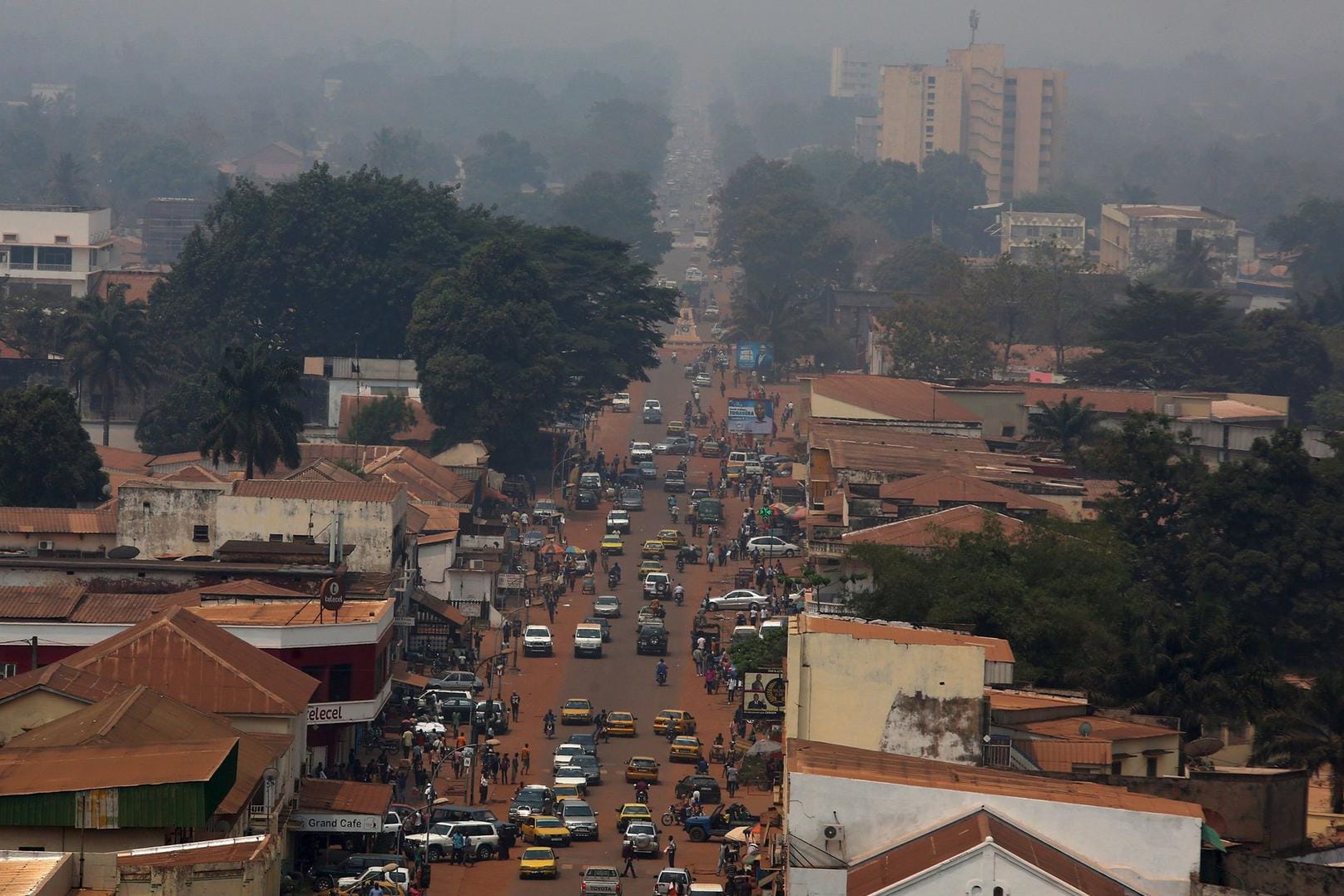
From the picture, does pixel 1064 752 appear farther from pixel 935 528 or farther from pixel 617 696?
pixel 935 528

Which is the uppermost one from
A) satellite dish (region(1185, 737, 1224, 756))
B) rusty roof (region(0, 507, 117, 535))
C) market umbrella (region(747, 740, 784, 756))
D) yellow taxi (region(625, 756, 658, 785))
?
rusty roof (region(0, 507, 117, 535))

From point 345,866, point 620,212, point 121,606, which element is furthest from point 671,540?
point 620,212

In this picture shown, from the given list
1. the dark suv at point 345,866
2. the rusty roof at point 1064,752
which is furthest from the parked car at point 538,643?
the rusty roof at point 1064,752

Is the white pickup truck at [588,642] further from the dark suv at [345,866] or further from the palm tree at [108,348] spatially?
the palm tree at [108,348]

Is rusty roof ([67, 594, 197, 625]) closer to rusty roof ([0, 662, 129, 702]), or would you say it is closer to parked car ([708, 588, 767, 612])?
rusty roof ([0, 662, 129, 702])

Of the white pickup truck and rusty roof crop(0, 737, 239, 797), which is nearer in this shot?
rusty roof crop(0, 737, 239, 797)

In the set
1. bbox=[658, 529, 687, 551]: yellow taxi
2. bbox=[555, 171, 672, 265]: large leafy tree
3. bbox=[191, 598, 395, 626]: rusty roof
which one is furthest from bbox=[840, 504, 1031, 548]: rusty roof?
bbox=[555, 171, 672, 265]: large leafy tree
